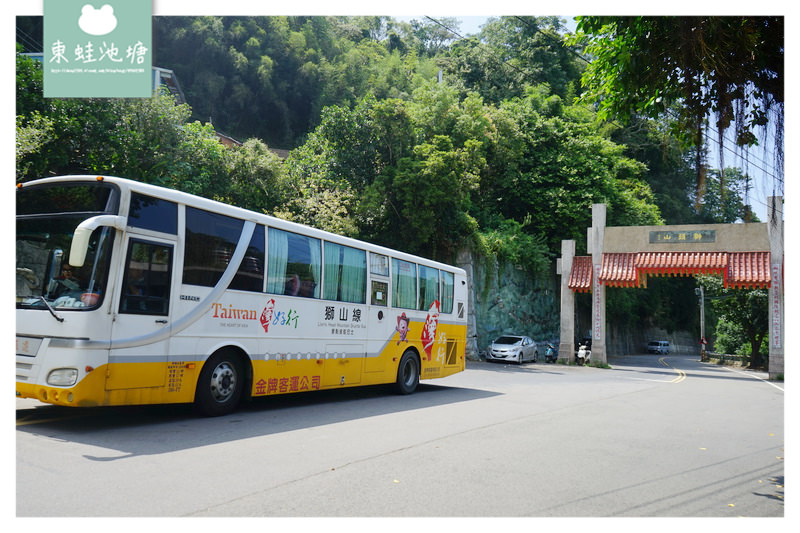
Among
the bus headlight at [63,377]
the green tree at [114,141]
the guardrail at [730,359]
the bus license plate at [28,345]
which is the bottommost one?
the guardrail at [730,359]

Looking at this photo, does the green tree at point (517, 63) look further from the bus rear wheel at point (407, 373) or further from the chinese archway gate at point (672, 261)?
the bus rear wheel at point (407, 373)

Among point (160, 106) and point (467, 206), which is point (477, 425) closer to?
point (160, 106)

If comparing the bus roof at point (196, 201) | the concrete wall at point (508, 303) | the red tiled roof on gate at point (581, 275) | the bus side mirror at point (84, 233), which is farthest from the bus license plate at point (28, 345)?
the red tiled roof on gate at point (581, 275)

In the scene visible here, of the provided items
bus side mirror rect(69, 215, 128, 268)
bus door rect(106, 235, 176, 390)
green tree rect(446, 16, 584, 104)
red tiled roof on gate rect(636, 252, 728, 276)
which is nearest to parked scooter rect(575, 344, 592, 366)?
red tiled roof on gate rect(636, 252, 728, 276)

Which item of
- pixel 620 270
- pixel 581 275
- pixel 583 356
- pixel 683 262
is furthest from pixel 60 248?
pixel 583 356

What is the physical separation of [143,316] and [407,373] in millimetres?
7018

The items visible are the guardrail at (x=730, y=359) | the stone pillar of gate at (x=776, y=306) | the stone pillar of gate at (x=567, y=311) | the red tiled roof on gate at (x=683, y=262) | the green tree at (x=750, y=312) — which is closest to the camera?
the stone pillar of gate at (x=776, y=306)

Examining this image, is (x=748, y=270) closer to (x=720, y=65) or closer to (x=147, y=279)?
(x=720, y=65)

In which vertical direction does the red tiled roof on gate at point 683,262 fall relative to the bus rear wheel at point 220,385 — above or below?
above

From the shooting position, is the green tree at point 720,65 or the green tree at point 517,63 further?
the green tree at point 517,63

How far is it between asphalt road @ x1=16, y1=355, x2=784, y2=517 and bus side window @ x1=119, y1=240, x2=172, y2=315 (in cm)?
147

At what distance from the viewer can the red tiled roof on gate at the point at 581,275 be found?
89.9ft

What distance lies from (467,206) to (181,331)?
21.2 metres

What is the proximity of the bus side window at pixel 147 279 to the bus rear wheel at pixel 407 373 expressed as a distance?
20.5 feet
